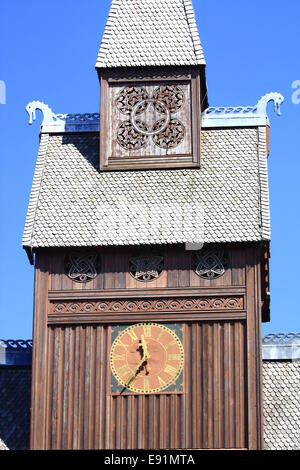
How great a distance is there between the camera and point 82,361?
5022cm

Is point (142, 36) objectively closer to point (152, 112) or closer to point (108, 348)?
point (152, 112)

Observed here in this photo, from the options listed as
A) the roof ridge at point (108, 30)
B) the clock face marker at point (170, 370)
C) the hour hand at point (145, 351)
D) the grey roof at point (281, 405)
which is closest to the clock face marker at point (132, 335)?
the hour hand at point (145, 351)

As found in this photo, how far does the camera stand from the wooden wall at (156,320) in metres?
49.5

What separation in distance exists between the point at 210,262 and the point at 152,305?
1814 mm

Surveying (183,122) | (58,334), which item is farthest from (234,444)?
(183,122)

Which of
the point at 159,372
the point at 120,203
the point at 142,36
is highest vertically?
the point at 142,36

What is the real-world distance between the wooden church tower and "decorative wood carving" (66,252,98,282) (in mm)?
36

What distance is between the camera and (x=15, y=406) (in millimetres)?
51844

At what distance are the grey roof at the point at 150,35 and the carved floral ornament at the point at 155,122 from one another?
0.79m

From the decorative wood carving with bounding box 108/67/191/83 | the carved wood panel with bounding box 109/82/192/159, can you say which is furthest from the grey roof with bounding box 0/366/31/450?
the decorative wood carving with bounding box 108/67/191/83

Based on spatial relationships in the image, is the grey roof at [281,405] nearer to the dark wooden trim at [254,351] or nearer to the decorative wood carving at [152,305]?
the dark wooden trim at [254,351]

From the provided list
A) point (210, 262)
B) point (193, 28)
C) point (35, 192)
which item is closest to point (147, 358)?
point (210, 262)
